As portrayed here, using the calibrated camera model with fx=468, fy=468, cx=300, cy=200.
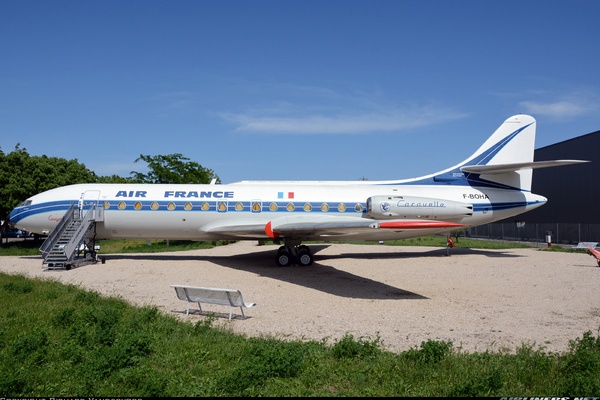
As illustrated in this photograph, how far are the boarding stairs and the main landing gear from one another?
874 cm

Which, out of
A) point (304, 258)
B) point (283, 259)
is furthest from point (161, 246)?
point (304, 258)

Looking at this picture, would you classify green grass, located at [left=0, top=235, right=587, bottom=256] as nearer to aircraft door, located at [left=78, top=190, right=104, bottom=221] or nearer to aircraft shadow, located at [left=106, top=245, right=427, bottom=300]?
aircraft shadow, located at [left=106, top=245, right=427, bottom=300]

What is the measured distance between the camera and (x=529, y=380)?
641 cm

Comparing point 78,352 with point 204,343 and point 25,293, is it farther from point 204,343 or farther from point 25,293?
point 25,293

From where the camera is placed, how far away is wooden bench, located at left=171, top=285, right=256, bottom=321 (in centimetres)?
1056

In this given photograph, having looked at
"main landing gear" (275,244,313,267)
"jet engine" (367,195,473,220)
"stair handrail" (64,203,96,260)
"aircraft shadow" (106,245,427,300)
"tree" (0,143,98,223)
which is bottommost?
"aircraft shadow" (106,245,427,300)

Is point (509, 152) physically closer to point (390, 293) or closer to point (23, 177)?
point (390, 293)

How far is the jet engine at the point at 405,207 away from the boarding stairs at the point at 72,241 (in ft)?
42.5

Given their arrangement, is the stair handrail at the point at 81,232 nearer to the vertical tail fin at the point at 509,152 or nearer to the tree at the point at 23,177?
the tree at the point at 23,177

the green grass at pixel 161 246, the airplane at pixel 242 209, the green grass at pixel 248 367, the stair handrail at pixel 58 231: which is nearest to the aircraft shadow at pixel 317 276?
the airplane at pixel 242 209

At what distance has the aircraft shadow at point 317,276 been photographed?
14.6m

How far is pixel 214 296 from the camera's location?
11.0 metres

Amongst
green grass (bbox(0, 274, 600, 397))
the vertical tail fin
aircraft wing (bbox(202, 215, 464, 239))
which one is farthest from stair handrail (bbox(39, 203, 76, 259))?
the vertical tail fin

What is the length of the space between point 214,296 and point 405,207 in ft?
41.5
